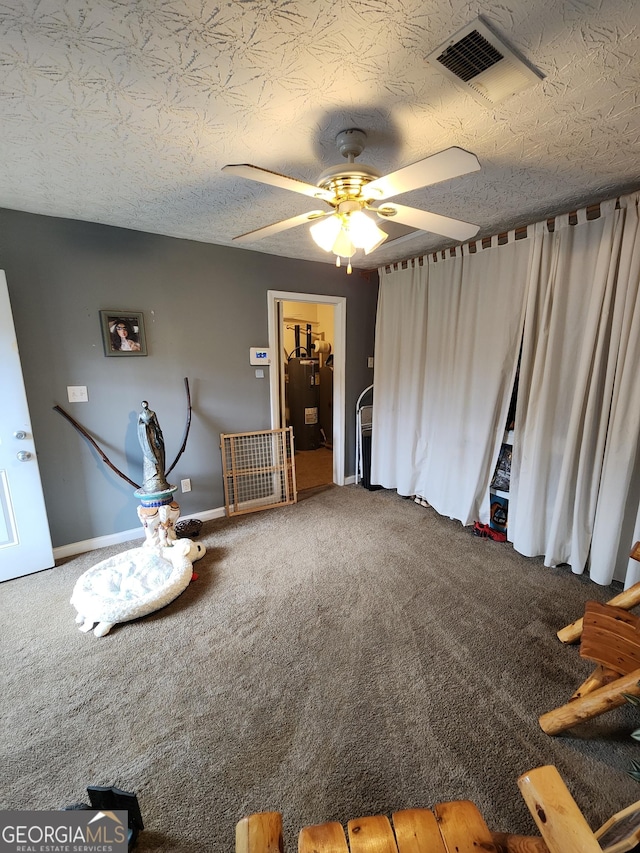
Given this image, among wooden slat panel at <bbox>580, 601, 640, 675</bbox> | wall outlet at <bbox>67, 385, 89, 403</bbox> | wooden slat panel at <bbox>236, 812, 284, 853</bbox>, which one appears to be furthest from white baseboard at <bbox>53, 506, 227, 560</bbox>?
wooden slat panel at <bbox>580, 601, 640, 675</bbox>

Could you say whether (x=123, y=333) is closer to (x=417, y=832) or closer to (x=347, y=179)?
(x=347, y=179)

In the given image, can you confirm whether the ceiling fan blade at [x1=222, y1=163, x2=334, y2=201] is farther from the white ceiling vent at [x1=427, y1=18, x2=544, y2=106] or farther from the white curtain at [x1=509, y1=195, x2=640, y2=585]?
the white curtain at [x1=509, y1=195, x2=640, y2=585]

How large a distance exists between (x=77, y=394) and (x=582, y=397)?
3419 millimetres

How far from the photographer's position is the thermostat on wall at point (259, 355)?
318cm

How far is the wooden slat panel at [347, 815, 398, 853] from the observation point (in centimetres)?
77

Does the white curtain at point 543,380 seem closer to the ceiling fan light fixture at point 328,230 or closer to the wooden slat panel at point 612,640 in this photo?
the wooden slat panel at point 612,640

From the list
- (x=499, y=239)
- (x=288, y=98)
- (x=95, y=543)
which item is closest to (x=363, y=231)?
(x=288, y=98)

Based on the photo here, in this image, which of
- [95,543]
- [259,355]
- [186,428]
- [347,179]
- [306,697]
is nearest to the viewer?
[347,179]

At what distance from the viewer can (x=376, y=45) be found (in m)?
1.01

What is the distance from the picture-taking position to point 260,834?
77 cm

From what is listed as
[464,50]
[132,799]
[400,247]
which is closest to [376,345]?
[400,247]

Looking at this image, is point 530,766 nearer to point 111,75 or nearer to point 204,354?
point 111,75

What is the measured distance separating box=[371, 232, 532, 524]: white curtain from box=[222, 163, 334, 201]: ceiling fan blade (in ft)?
5.62

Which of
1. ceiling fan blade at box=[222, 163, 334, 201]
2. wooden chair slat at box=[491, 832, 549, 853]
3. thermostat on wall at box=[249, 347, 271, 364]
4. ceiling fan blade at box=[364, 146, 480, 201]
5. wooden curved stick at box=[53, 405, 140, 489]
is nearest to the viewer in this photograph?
wooden chair slat at box=[491, 832, 549, 853]
